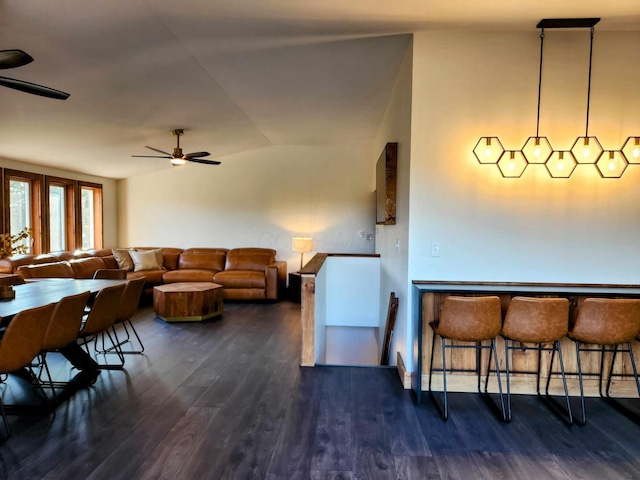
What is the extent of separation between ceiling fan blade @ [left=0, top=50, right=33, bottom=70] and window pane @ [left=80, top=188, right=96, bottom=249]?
520 centimetres

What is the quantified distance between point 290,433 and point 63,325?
1.81 m

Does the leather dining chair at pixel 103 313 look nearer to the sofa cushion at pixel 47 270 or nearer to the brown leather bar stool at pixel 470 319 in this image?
the sofa cushion at pixel 47 270

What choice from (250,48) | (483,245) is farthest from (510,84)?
(250,48)

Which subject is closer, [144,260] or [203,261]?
[144,260]

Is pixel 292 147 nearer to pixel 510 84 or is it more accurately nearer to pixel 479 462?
pixel 510 84

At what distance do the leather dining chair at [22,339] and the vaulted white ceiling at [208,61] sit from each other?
1956mm

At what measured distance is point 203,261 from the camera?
6906mm

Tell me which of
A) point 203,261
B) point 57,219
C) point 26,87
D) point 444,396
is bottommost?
point 444,396

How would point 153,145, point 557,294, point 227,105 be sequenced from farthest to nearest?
point 153,145 → point 227,105 → point 557,294

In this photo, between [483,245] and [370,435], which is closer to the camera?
[370,435]

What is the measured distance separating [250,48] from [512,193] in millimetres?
2515

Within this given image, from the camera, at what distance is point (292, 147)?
712 centimetres

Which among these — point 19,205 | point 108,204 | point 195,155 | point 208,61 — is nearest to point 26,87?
point 208,61

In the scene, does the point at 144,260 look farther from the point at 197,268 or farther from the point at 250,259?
the point at 250,259
